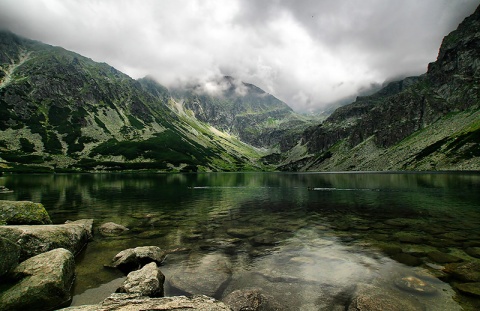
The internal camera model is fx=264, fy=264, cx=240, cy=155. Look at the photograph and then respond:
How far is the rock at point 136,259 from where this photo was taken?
16703 mm

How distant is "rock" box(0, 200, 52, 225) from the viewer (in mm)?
19897

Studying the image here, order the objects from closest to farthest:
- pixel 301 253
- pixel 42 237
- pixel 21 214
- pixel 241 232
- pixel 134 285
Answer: pixel 134 285
pixel 42 237
pixel 301 253
pixel 21 214
pixel 241 232

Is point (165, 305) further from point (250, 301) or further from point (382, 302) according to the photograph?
point (382, 302)

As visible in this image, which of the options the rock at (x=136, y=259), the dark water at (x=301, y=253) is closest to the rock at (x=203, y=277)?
the dark water at (x=301, y=253)

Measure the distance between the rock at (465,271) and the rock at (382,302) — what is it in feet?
14.8

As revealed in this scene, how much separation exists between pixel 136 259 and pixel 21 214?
11631 millimetres

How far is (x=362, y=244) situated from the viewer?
71.4ft

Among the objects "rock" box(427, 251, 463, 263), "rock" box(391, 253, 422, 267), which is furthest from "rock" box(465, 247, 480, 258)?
"rock" box(391, 253, 422, 267)

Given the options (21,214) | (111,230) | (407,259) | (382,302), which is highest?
(21,214)

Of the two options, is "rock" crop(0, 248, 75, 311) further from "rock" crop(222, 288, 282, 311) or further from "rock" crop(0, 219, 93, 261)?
"rock" crop(222, 288, 282, 311)

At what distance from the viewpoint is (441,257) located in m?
17.8

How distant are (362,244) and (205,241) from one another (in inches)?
522

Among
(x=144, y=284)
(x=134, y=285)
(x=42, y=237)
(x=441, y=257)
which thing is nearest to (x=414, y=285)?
(x=441, y=257)

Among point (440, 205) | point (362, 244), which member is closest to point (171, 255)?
point (362, 244)
